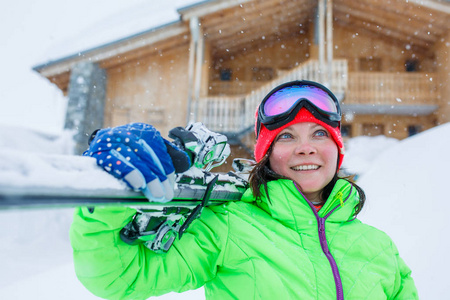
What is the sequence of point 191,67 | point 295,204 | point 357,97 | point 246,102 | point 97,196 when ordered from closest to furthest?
point 97,196, point 295,204, point 246,102, point 191,67, point 357,97

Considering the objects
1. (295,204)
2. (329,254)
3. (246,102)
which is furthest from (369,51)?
(329,254)

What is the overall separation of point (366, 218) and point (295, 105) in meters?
3.03

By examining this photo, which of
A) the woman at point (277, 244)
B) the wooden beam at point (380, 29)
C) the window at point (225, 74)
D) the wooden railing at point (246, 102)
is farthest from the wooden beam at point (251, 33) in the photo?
the woman at point (277, 244)

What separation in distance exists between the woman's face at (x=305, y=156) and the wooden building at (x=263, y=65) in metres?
7.73

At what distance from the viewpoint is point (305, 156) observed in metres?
1.71

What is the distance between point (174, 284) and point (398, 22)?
13678mm

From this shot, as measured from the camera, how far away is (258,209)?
1.63 meters

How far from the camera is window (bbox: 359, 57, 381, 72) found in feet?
42.8

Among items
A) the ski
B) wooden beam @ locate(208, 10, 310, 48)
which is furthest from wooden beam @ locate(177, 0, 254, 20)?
the ski

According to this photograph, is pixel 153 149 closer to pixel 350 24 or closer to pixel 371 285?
pixel 371 285

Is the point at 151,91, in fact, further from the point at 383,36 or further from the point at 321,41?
the point at 383,36

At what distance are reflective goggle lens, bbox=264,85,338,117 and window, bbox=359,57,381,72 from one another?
1262 cm

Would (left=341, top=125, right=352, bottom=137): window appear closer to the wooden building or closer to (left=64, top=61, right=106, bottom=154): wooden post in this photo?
the wooden building

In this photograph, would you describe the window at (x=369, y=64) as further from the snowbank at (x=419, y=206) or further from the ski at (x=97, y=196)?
the ski at (x=97, y=196)
